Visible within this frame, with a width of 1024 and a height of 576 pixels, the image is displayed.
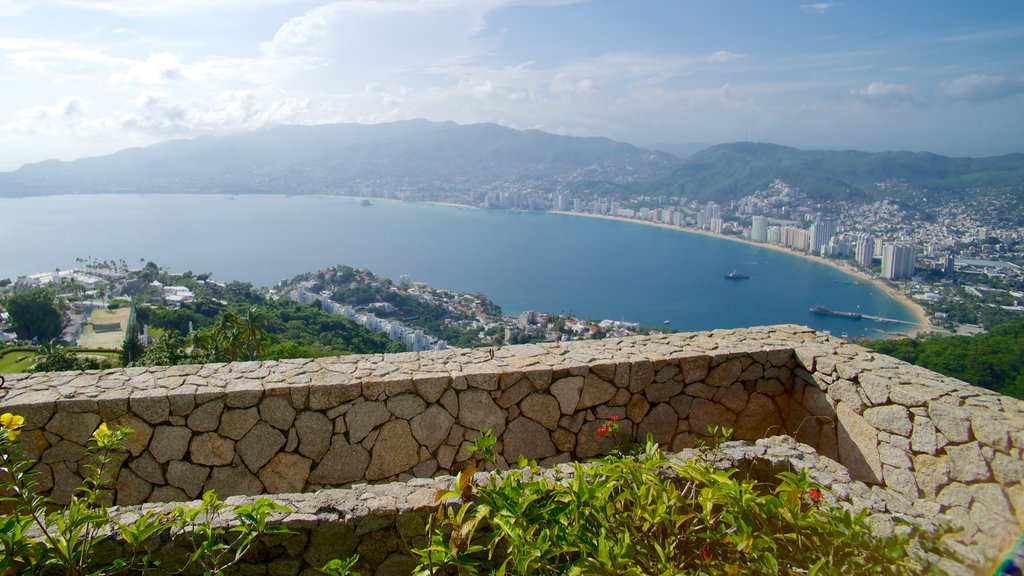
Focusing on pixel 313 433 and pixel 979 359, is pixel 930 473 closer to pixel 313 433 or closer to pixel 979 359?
pixel 313 433

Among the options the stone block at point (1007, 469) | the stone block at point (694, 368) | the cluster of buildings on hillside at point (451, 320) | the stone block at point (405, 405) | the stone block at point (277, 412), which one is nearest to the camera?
the stone block at point (1007, 469)

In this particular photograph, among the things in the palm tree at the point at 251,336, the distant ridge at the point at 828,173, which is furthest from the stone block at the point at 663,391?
the distant ridge at the point at 828,173

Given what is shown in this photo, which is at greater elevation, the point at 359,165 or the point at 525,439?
the point at 359,165

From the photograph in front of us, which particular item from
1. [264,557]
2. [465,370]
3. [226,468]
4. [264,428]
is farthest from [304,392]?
[264,557]

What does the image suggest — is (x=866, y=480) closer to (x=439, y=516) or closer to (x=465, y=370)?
(x=465, y=370)

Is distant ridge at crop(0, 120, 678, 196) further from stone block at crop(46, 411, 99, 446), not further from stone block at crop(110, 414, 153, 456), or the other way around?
stone block at crop(46, 411, 99, 446)

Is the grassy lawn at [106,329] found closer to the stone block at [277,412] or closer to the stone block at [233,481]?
the stone block at [233,481]

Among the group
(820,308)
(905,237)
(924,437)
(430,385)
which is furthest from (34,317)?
(905,237)
